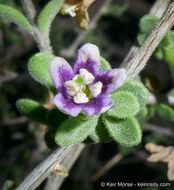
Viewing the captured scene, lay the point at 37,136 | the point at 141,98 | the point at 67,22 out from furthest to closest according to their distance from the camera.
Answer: the point at 67,22 → the point at 37,136 → the point at 141,98

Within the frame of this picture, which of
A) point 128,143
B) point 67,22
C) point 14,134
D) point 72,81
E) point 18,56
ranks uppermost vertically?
point 72,81

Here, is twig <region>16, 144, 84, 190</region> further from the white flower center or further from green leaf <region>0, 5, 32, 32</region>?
green leaf <region>0, 5, 32, 32</region>

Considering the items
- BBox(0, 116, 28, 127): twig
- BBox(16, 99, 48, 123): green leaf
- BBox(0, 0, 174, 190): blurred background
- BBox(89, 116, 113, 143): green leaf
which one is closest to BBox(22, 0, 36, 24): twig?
BBox(16, 99, 48, 123): green leaf

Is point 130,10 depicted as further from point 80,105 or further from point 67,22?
point 80,105

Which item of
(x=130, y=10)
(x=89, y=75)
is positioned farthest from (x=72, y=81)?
(x=130, y=10)

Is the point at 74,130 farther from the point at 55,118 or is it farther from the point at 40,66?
the point at 40,66

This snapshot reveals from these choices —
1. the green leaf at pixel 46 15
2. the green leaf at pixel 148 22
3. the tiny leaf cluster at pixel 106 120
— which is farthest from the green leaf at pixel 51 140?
the green leaf at pixel 148 22
